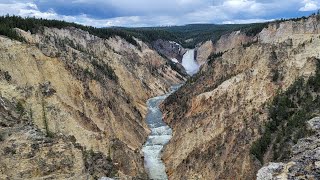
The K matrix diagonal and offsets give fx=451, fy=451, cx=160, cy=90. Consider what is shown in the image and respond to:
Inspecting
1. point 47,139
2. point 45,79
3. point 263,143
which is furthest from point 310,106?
point 45,79

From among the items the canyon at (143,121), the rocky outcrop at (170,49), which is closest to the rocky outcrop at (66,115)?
the canyon at (143,121)

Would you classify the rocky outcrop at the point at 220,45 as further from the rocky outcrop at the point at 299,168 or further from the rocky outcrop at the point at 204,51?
the rocky outcrop at the point at 299,168

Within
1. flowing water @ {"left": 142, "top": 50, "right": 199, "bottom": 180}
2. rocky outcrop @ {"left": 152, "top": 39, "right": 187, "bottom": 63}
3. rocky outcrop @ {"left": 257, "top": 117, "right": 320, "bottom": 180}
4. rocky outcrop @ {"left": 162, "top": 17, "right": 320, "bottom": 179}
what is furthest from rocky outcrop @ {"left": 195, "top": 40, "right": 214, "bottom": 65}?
rocky outcrop @ {"left": 257, "top": 117, "right": 320, "bottom": 180}

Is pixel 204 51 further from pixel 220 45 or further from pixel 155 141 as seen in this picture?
pixel 155 141

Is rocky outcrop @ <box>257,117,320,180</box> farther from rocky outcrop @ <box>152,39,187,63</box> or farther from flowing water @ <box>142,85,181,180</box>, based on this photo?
rocky outcrop @ <box>152,39,187,63</box>

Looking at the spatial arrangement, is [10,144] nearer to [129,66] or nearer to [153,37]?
[129,66]
